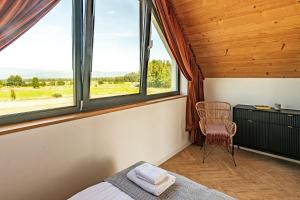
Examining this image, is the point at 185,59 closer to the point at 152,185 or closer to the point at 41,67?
the point at 41,67

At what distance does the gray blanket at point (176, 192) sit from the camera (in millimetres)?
1350

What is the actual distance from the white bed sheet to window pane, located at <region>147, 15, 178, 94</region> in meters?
1.65

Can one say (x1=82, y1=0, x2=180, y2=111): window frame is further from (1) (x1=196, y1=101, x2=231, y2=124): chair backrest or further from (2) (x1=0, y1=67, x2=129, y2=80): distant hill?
(1) (x1=196, y1=101, x2=231, y2=124): chair backrest

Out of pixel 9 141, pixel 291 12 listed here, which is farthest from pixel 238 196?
pixel 9 141

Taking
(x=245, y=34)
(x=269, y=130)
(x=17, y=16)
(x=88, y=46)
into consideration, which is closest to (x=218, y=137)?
(x=269, y=130)

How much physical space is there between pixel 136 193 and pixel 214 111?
2.58 meters

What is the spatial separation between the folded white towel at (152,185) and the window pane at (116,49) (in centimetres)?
98

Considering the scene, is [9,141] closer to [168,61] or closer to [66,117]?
[66,117]

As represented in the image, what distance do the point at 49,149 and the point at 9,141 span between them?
29 centimetres

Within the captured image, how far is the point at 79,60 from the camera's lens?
1942mm

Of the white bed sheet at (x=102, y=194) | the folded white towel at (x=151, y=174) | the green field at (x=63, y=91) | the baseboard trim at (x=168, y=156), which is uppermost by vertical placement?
the green field at (x=63, y=91)

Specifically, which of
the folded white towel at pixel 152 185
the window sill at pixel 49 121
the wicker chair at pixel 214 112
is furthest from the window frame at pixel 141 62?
the folded white towel at pixel 152 185

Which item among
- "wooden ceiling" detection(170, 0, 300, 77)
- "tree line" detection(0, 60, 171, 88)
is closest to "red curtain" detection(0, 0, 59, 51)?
"tree line" detection(0, 60, 171, 88)

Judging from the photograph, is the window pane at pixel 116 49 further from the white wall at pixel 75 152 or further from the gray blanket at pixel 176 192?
the gray blanket at pixel 176 192
